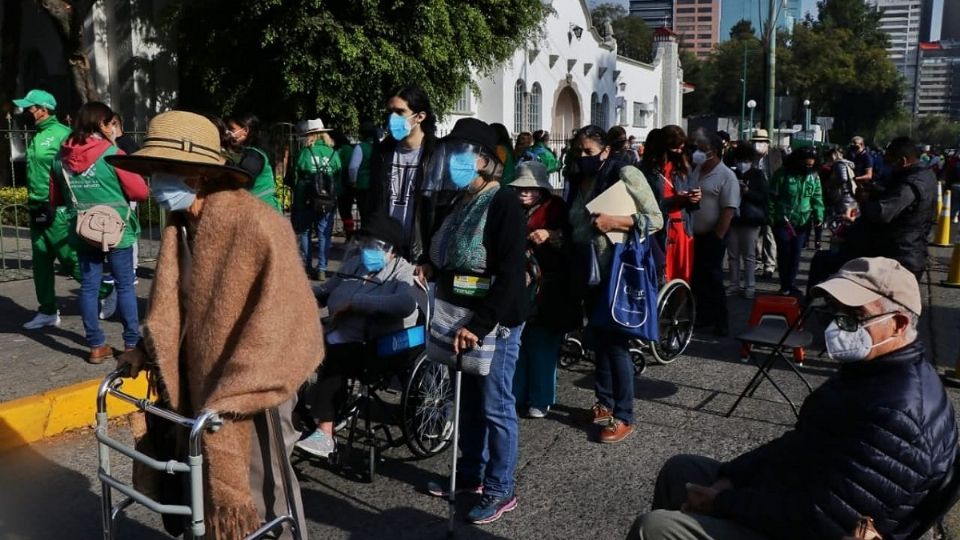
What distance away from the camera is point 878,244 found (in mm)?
6594

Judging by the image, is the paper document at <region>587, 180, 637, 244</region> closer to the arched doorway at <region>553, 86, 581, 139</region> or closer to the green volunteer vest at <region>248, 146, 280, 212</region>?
the green volunteer vest at <region>248, 146, 280, 212</region>

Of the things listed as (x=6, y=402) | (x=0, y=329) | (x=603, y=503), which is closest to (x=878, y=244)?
(x=603, y=503)

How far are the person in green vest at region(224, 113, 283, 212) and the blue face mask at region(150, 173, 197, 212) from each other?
411cm

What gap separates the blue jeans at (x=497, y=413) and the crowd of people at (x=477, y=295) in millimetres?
10

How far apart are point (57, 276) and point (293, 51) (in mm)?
6579

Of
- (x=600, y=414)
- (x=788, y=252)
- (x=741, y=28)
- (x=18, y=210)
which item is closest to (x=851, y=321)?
(x=600, y=414)

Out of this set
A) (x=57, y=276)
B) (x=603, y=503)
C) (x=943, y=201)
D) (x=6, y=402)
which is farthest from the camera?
(x=943, y=201)

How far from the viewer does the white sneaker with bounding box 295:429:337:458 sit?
4.54 meters

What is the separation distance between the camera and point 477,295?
4043mm

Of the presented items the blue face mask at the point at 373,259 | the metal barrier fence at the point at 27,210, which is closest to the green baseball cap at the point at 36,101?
the metal barrier fence at the point at 27,210

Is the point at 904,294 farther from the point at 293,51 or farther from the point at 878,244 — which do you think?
the point at 293,51

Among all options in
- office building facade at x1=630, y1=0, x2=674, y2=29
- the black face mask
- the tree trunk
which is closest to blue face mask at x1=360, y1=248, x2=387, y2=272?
the black face mask

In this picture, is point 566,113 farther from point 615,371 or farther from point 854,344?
point 854,344

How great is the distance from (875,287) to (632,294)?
8.37 ft
